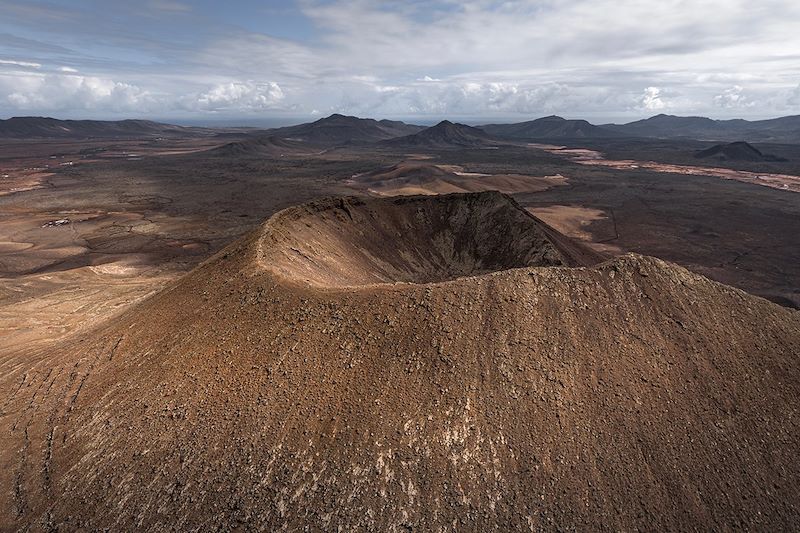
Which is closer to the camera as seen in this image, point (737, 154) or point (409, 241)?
point (409, 241)

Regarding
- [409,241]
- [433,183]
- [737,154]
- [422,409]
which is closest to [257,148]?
[433,183]

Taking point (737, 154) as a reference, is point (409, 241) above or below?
below

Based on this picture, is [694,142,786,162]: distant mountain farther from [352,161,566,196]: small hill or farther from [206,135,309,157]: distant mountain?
[206,135,309,157]: distant mountain

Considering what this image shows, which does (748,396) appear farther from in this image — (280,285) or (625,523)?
(280,285)

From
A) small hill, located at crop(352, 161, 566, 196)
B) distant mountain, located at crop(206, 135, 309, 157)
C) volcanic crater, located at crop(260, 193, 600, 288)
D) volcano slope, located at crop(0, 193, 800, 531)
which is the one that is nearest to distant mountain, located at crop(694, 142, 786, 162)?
small hill, located at crop(352, 161, 566, 196)

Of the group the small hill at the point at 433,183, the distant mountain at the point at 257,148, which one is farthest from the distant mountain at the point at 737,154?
the distant mountain at the point at 257,148

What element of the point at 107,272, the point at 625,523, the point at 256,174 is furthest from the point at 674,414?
the point at 256,174

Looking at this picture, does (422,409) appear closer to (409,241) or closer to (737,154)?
(409,241)
